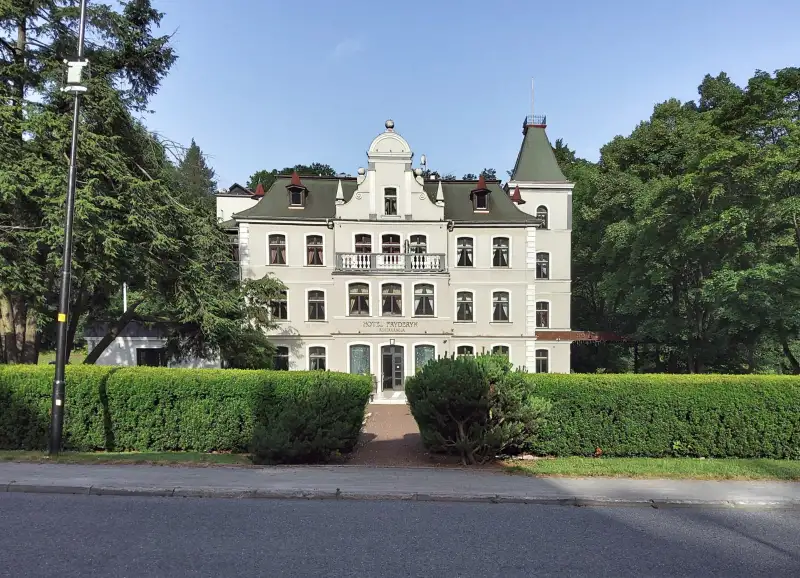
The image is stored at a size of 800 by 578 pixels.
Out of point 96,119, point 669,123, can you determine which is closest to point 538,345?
point 669,123

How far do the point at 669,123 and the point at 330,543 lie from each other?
33.8 meters

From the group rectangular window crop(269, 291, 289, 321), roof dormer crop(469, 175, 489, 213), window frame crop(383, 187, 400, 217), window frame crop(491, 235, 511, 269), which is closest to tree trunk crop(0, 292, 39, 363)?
rectangular window crop(269, 291, 289, 321)

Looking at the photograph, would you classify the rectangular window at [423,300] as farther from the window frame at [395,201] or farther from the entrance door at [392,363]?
the window frame at [395,201]

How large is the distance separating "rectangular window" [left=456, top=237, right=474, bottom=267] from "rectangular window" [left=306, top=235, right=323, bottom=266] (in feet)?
24.8

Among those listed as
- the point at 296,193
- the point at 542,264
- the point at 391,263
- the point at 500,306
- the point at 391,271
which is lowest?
the point at 500,306

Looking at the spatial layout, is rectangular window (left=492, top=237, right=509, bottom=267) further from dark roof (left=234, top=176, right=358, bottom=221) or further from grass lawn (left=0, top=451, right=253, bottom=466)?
grass lawn (left=0, top=451, right=253, bottom=466)

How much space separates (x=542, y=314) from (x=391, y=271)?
10.7 meters

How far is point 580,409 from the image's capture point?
454 inches

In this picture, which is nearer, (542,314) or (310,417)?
(310,417)

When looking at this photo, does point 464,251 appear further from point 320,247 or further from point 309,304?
point 309,304

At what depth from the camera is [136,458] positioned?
10.2m

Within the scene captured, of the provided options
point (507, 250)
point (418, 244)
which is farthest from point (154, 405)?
point (507, 250)

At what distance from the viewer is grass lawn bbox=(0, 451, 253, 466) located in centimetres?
977

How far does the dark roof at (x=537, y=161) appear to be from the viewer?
102ft
